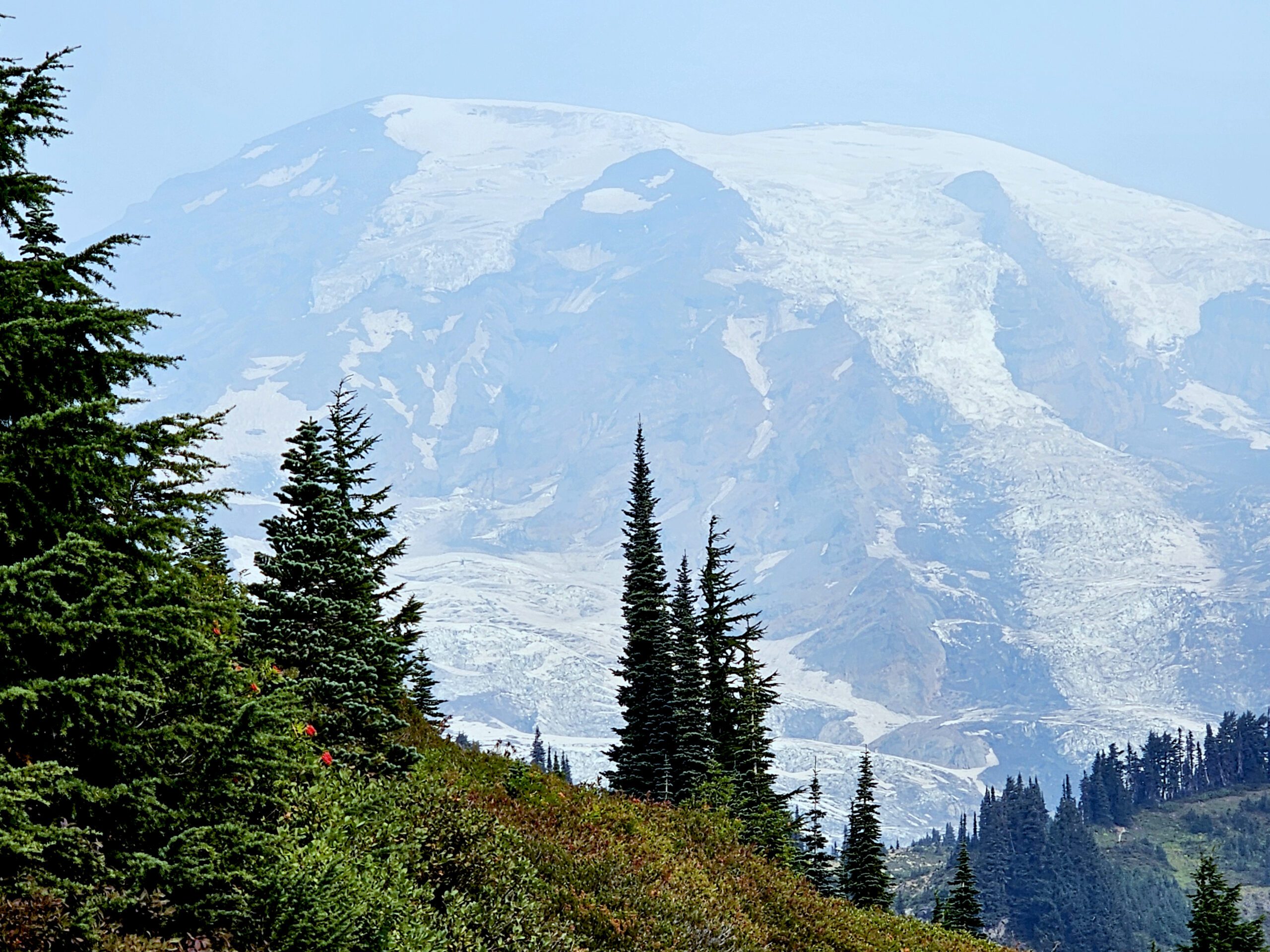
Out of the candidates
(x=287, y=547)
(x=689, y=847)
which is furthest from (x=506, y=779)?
(x=287, y=547)

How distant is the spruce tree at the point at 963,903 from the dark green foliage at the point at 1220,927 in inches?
500

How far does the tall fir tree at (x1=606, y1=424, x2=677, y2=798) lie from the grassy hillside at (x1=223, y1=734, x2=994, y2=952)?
2012cm

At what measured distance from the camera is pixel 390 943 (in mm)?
10125

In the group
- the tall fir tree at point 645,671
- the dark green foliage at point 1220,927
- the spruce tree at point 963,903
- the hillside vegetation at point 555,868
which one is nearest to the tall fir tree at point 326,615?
the hillside vegetation at point 555,868

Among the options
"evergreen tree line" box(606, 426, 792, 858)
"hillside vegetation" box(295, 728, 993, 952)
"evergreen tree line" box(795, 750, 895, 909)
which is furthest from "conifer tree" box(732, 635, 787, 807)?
"hillside vegetation" box(295, 728, 993, 952)

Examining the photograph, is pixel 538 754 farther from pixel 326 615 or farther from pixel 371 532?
pixel 326 615

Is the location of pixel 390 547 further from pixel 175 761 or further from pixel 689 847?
pixel 175 761

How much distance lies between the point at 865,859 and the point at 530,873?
42.5m

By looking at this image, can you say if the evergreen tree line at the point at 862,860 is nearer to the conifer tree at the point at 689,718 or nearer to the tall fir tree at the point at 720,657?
the tall fir tree at the point at 720,657

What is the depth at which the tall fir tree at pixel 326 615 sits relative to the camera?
17.1 m

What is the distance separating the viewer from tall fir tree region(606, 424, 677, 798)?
146 feet

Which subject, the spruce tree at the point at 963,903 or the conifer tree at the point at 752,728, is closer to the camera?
the conifer tree at the point at 752,728

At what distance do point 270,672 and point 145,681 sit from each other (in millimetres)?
5180

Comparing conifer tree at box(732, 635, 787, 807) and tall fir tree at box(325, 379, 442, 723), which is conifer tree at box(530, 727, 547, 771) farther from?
tall fir tree at box(325, 379, 442, 723)
